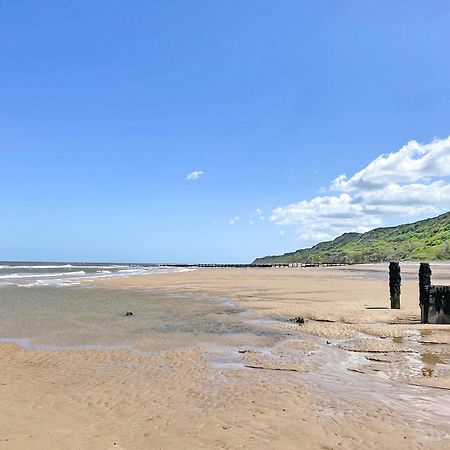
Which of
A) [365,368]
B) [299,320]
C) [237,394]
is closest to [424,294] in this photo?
[299,320]

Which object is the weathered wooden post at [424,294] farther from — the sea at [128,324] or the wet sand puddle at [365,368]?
the sea at [128,324]

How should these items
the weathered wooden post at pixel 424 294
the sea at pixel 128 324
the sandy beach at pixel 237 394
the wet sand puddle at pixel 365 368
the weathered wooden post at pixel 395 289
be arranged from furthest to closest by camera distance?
the weathered wooden post at pixel 395 289 < the weathered wooden post at pixel 424 294 < the sea at pixel 128 324 < the wet sand puddle at pixel 365 368 < the sandy beach at pixel 237 394

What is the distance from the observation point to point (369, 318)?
1811cm

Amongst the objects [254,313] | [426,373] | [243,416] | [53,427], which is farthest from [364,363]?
[254,313]

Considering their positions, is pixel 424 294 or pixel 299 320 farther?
pixel 299 320

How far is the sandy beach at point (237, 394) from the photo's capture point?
646 centimetres

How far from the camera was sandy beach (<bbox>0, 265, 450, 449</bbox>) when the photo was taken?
21.2 ft

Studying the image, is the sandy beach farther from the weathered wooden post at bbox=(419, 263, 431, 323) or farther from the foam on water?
the foam on water

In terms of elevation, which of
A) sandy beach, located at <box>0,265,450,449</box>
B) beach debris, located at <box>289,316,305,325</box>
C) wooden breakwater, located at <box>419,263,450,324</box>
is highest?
wooden breakwater, located at <box>419,263,450,324</box>

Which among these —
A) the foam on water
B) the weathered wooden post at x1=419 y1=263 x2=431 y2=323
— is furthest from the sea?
the foam on water

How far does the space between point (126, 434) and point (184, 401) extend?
1.71 meters

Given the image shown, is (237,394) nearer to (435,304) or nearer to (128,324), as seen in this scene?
(128,324)

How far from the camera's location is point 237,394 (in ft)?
27.8

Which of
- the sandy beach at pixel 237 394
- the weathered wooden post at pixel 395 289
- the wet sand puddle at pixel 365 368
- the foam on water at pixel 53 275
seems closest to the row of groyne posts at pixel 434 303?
the wet sand puddle at pixel 365 368
